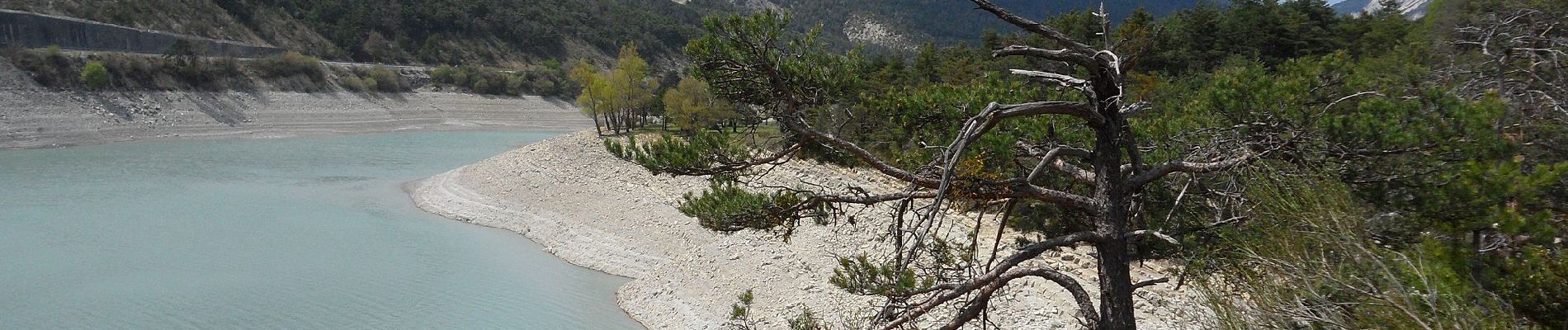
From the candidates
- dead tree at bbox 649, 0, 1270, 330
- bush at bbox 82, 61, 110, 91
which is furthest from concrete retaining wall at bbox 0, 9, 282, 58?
dead tree at bbox 649, 0, 1270, 330

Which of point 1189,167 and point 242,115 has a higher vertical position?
point 242,115

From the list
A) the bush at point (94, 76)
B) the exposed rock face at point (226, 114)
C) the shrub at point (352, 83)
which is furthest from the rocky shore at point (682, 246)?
the shrub at point (352, 83)

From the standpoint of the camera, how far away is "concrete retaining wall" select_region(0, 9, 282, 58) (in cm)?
3881

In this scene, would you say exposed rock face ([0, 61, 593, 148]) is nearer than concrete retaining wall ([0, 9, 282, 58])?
Yes

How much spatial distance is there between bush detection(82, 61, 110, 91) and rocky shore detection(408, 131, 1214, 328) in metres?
23.2

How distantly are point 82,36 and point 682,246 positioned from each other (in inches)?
1748

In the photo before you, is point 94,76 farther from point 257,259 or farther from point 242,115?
point 257,259

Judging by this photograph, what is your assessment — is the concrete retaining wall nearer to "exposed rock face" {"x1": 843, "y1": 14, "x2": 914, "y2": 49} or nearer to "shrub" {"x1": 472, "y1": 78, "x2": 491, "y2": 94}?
"shrub" {"x1": 472, "y1": 78, "x2": 491, "y2": 94}

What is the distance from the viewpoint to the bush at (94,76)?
35.2m

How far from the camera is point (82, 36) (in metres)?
41.7

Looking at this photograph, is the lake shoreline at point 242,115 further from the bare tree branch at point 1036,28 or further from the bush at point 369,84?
the bare tree branch at point 1036,28

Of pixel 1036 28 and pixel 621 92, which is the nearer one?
pixel 1036 28

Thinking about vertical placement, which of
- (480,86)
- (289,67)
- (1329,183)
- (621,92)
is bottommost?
(1329,183)

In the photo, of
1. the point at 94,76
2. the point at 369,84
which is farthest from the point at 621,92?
the point at 369,84
